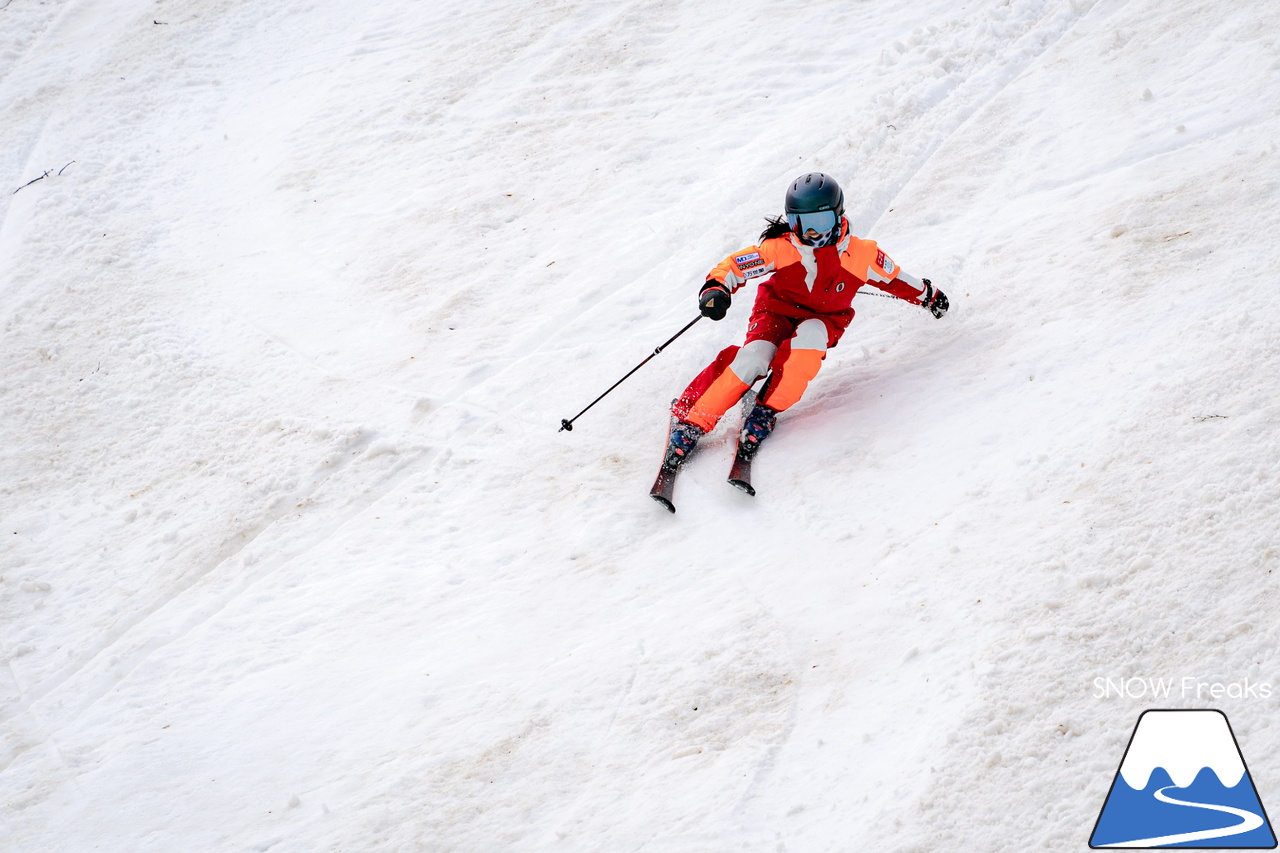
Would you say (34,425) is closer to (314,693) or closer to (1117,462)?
(314,693)

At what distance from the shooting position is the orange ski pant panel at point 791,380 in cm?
576

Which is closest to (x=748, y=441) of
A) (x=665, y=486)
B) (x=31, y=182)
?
(x=665, y=486)

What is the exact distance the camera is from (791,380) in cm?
575

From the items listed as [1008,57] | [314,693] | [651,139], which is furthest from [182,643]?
[1008,57]

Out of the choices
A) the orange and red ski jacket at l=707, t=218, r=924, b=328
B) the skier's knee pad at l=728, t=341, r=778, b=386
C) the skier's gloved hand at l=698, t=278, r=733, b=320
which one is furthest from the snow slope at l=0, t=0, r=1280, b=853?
the skier's gloved hand at l=698, t=278, r=733, b=320

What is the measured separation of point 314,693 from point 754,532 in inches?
104

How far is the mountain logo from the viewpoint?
3418mm

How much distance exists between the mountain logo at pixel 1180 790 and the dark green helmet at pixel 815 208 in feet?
10.7

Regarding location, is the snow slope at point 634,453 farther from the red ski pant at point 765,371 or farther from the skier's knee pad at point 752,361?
the skier's knee pad at point 752,361

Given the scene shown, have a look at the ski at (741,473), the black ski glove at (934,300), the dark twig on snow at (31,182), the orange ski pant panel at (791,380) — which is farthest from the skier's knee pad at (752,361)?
the dark twig on snow at (31,182)

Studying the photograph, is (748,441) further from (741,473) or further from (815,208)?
(815,208)

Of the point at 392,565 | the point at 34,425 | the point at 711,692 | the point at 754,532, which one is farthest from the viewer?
the point at 34,425

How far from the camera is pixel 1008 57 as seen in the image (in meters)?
8.58

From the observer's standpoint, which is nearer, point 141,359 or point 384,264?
point 141,359
